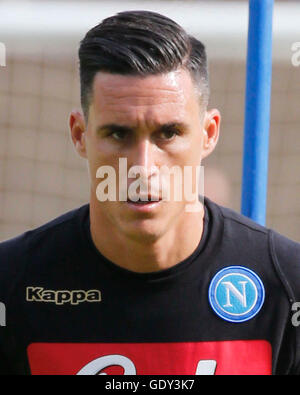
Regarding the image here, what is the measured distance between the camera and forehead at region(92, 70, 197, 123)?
174 centimetres

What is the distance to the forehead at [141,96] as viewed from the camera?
1.74 metres

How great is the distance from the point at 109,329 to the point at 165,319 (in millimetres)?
124

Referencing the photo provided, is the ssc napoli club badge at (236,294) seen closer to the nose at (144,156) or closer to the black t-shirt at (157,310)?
the black t-shirt at (157,310)

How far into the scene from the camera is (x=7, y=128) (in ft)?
12.5
